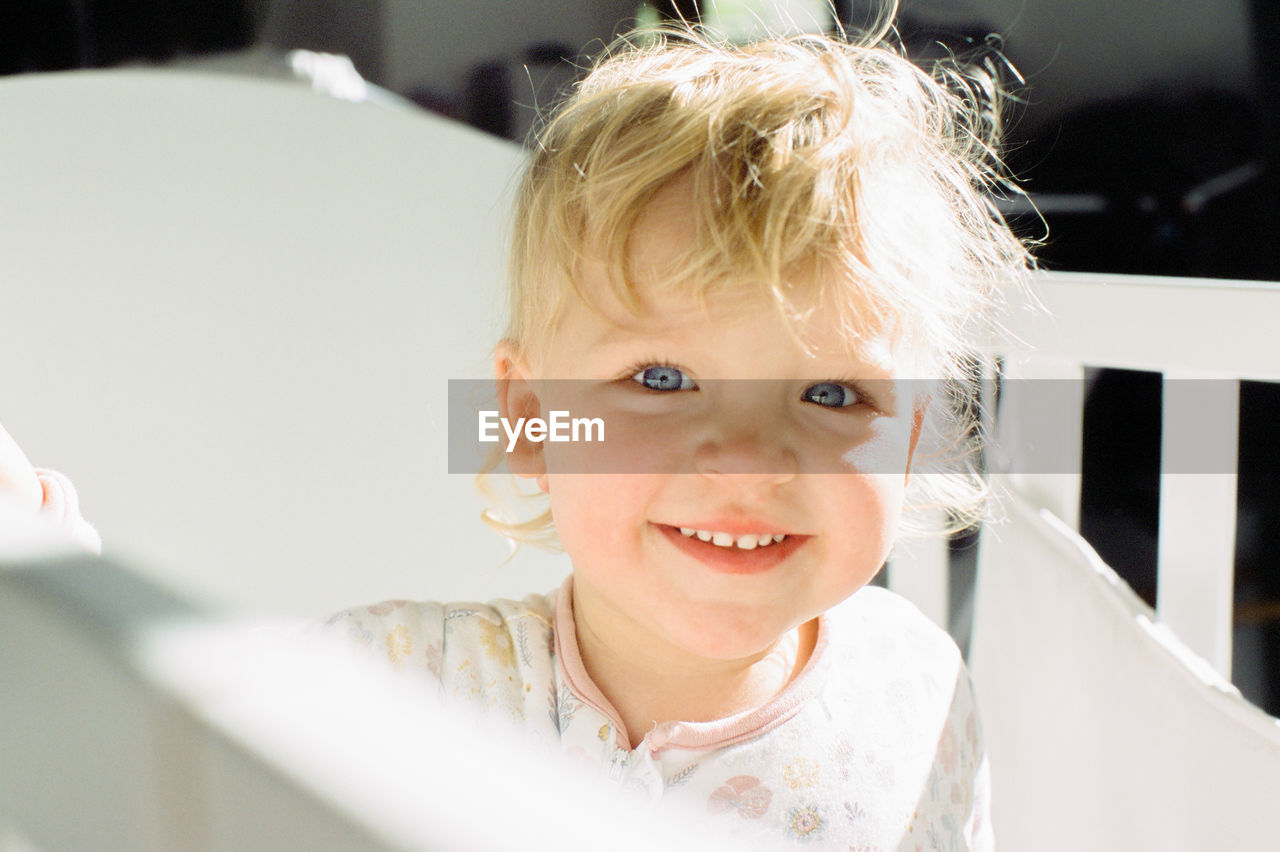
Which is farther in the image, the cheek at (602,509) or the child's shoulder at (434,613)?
the child's shoulder at (434,613)

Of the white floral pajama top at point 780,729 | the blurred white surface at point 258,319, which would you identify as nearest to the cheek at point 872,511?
the white floral pajama top at point 780,729

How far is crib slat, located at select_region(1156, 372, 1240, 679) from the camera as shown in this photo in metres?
0.67

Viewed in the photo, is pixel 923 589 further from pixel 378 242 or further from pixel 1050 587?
pixel 378 242

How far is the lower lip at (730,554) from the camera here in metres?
0.50

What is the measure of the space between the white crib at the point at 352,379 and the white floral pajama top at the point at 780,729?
13cm

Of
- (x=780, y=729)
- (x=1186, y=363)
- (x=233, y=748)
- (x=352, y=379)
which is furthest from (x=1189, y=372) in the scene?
(x=352, y=379)

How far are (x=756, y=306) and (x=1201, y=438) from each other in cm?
39

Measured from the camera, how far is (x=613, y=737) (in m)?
0.55

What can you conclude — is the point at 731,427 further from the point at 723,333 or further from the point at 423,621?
the point at 423,621

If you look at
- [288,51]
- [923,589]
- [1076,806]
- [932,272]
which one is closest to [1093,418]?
[923,589]

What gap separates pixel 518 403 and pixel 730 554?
0.17 metres

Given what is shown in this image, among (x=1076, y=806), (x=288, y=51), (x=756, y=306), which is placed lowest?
(x=1076, y=806)

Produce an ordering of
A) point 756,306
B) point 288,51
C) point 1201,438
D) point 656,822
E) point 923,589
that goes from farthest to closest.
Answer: point 288,51
point 923,589
point 1201,438
point 756,306
point 656,822

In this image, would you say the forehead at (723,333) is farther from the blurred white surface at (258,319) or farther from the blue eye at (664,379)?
the blurred white surface at (258,319)
